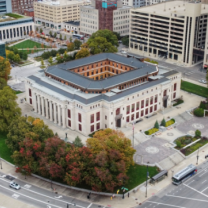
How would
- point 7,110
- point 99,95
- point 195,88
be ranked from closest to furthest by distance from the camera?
point 7,110 < point 99,95 < point 195,88

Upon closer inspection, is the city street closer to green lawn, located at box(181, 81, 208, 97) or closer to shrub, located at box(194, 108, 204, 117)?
shrub, located at box(194, 108, 204, 117)

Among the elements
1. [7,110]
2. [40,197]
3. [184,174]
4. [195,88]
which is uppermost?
[7,110]

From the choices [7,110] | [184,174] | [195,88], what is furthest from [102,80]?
[195,88]

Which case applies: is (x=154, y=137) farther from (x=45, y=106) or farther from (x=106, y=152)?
(x=45, y=106)

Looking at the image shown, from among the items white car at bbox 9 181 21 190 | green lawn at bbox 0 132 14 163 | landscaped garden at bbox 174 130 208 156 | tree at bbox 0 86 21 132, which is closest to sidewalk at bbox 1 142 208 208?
white car at bbox 9 181 21 190

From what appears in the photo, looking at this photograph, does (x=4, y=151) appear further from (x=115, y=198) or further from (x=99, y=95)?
(x=115, y=198)

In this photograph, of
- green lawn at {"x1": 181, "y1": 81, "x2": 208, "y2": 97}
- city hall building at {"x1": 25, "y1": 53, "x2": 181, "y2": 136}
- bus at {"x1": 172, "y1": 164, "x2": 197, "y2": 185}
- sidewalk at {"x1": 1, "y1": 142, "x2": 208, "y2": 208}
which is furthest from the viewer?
green lawn at {"x1": 181, "y1": 81, "x2": 208, "y2": 97}
